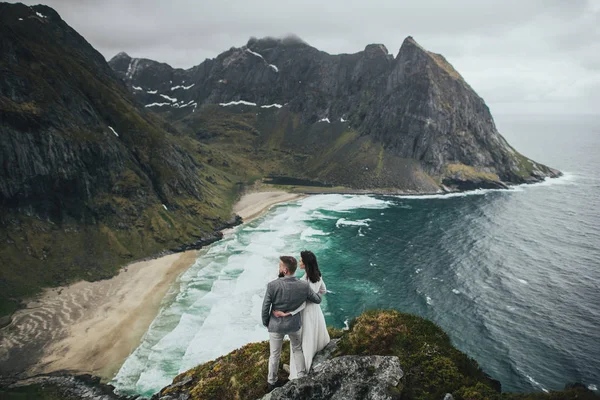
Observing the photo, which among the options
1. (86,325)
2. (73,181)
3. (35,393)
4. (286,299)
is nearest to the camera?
(286,299)

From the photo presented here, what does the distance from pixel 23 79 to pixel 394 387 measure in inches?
4846

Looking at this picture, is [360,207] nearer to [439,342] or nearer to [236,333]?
[236,333]

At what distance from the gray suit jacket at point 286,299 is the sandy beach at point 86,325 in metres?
49.2

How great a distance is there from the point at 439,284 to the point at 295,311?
7027cm

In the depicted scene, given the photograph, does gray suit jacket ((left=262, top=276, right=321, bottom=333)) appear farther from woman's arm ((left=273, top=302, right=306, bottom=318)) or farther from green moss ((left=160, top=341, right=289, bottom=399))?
green moss ((left=160, top=341, right=289, bottom=399))

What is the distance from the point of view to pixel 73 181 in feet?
313

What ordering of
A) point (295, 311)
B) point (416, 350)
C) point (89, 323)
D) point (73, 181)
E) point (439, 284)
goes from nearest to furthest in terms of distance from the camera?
1. point (295, 311)
2. point (416, 350)
3. point (89, 323)
4. point (439, 284)
5. point (73, 181)

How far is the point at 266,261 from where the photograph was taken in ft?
288

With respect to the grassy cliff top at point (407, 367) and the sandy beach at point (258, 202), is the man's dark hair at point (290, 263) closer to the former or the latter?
the grassy cliff top at point (407, 367)

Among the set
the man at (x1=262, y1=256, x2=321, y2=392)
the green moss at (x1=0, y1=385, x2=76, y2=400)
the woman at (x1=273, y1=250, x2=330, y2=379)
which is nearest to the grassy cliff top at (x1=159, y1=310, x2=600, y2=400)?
the woman at (x1=273, y1=250, x2=330, y2=379)

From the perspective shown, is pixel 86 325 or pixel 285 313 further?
pixel 86 325

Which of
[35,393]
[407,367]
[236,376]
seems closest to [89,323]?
[35,393]

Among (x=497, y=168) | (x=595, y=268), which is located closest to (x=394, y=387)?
(x=595, y=268)

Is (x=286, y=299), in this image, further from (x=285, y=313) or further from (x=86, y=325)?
(x=86, y=325)
